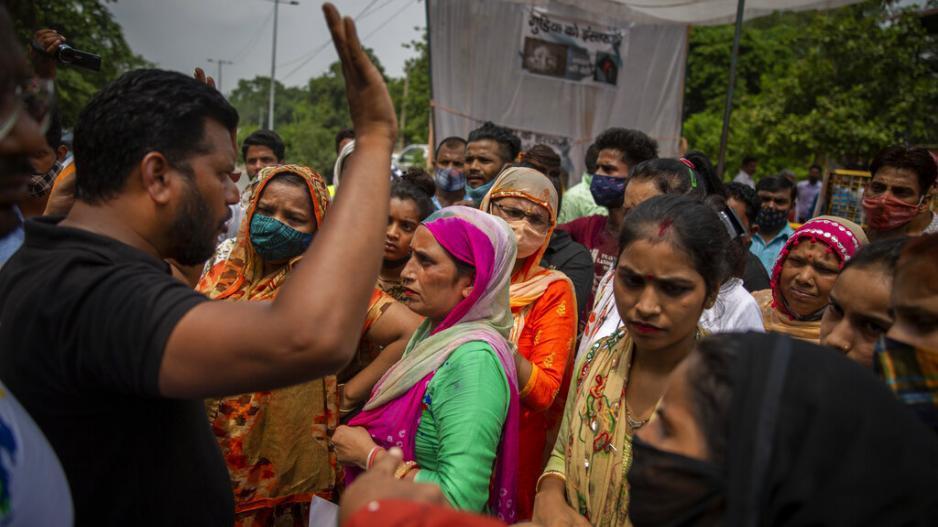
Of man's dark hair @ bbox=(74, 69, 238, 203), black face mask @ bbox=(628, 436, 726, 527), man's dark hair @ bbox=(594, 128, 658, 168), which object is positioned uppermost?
man's dark hair @ bbox=(74, 69, 238, 203)

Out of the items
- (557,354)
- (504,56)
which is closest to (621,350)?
(557,354)

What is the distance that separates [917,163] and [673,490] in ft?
12.0

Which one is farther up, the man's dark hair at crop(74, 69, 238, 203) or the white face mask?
the man's dark hair at crop(74, 69, 238, 203)

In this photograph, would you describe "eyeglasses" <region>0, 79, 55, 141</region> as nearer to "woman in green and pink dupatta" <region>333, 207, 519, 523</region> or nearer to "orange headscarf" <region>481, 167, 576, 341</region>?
"woman in green and pink dupatta" <region>333, 207, 519, 523</region>

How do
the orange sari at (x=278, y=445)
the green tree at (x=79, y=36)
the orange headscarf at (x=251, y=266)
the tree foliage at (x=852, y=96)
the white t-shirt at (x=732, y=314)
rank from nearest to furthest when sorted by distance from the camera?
the orange sari at (x=278, y=445) < the white t-shirt at (x=732, y=314) < the orange headscarf at (x=251, y=266) < the tree foliage at (x=852, y=96) < the green tree at (x=79, y=36)

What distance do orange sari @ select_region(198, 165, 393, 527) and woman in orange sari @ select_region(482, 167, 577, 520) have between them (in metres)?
0.66

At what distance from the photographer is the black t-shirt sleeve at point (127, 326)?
1.16 m

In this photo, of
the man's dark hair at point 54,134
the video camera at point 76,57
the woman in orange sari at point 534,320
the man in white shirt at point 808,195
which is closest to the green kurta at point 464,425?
the woman in orange sari at point 534,320

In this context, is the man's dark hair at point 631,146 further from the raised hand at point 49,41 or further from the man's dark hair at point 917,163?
the raised hand at point 49,41

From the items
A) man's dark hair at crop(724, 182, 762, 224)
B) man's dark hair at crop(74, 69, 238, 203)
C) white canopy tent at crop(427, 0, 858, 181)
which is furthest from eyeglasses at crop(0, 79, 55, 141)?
white canopy tent at crop(427, 0, 858, 181)

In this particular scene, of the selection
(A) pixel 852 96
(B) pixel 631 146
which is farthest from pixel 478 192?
(A) pixel 852 96

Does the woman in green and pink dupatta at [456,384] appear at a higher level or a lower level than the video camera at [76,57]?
lower

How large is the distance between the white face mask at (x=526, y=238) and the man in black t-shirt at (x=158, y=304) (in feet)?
6.11

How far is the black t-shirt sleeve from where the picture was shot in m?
1.16
